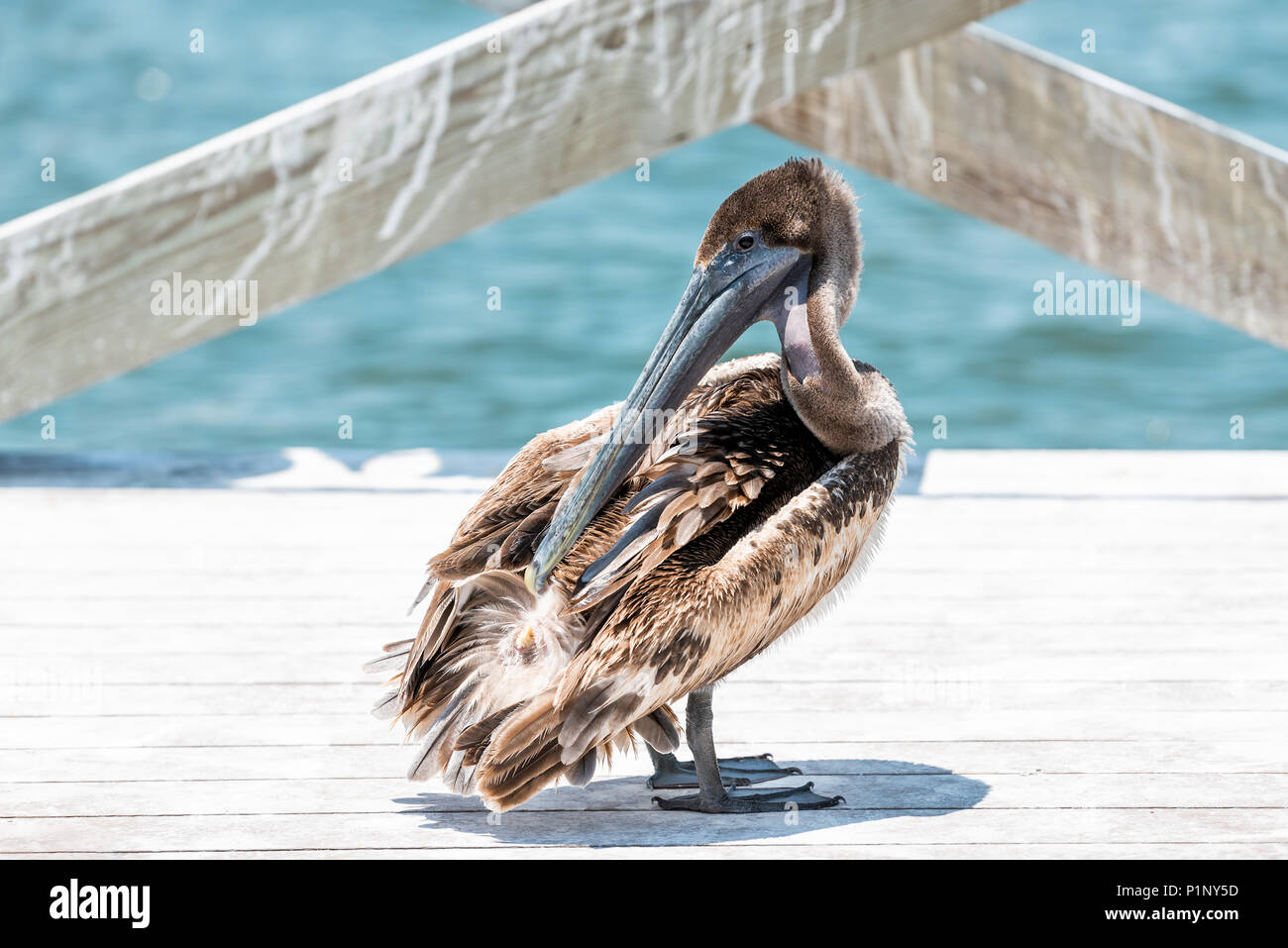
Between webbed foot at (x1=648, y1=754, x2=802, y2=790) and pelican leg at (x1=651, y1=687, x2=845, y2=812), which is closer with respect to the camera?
pelican leg at (x1=651, y1=687, x2=845, y2=812)

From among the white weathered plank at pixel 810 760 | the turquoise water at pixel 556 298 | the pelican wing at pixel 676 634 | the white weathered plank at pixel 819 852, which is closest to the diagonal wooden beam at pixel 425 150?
the white weathered plank at pixel 810 760

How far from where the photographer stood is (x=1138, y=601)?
4148 mm

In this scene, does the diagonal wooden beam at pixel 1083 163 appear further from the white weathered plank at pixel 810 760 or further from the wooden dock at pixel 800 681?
the white weathered plank at pixel 810 760

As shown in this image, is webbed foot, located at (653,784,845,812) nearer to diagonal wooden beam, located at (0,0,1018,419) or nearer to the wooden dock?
the wooden dock

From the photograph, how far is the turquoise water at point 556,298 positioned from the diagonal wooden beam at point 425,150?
6.08 metres

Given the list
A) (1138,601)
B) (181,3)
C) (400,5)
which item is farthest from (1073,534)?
(181,3)

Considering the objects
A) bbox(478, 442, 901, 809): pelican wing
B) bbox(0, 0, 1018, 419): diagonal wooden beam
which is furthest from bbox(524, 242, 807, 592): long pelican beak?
bbox(0, 0, 1018, 419): diagonal wooden beam

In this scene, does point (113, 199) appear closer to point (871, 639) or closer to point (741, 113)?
point (741, 113)

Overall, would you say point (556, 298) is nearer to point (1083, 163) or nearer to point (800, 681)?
point (1083, 163)

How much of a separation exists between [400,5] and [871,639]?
471 inches

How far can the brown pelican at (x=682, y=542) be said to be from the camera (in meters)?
2.74

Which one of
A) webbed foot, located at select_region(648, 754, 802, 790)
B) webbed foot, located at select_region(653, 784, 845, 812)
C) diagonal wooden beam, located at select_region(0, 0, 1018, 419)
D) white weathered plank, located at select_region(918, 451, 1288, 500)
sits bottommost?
webbed foot, located at select_region(653, 784, 845, 812)

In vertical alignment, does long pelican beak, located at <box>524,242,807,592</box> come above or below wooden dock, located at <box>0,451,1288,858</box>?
above

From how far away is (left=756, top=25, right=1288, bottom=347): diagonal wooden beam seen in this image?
502 centimetres
